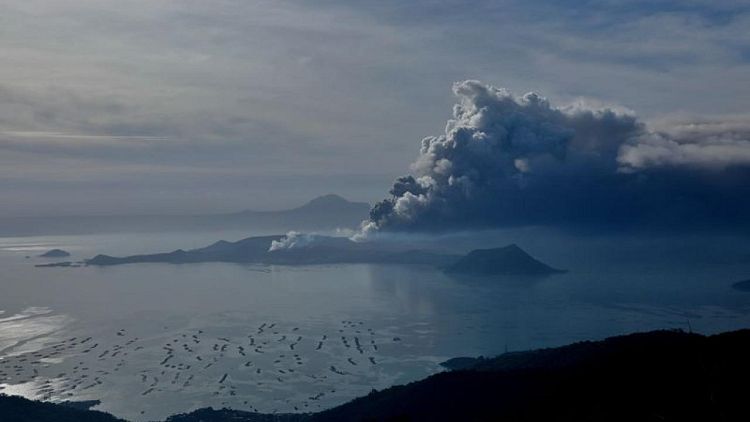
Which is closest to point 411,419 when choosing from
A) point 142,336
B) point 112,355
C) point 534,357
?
point 534,357

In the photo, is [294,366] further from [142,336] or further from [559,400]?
[559,400]

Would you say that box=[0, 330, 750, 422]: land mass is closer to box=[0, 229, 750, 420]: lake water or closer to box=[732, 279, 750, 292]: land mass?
box=[0, 229, 750, 420]: lake water

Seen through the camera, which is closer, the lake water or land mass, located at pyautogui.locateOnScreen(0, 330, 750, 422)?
land mass, located at pyautogui.locateOnScreen(0, 330, 750, 422)

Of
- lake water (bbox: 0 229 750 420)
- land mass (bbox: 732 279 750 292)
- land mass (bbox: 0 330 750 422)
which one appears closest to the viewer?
land mass (bbox: 0 330 750 422)

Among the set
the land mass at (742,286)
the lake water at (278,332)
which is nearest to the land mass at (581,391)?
the lake water at (278,332)

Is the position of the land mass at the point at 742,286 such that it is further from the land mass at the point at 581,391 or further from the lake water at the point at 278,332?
the land mass at the point at 581,391

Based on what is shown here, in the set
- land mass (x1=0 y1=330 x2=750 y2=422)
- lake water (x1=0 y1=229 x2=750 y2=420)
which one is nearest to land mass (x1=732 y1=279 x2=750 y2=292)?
lake water (x1=0 y1=229 x2=750 y2=420)
